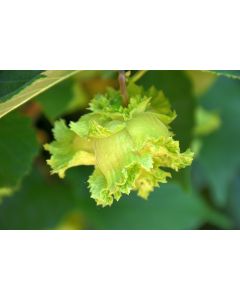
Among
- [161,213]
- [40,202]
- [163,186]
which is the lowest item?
[161,213]

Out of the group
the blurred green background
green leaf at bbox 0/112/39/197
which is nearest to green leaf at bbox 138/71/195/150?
the blurred green background

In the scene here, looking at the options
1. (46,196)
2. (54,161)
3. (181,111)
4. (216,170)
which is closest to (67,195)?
(46,196)

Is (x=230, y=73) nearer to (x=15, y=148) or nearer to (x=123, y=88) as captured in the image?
(x=123, y=88)

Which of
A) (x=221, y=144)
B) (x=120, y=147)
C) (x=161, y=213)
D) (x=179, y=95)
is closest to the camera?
(x=120, y=147)

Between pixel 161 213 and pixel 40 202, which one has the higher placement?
pixel 40 202

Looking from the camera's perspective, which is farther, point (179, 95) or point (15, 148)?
point (179, 95)

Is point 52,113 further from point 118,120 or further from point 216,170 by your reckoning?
point 216,170

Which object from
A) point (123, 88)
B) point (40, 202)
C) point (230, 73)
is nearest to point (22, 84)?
point (123, 88)
